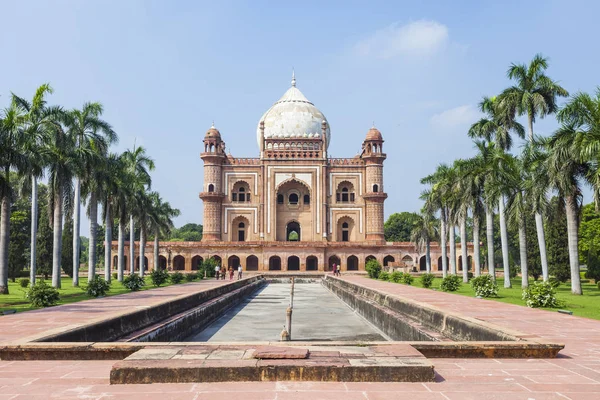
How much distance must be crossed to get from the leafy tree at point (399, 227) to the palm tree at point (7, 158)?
4884 cm

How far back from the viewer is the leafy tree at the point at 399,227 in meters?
62.4

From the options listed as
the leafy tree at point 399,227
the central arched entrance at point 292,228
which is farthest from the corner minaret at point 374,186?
the leafy tree at point 399,227

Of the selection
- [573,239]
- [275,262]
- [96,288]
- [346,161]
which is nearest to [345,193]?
[346,161]

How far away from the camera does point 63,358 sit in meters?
5.37

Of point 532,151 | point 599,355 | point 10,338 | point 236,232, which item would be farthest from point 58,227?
point 236,232

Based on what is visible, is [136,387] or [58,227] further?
[58,227]

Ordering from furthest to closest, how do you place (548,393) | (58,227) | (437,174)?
(437,174), (58,227), (548,393)

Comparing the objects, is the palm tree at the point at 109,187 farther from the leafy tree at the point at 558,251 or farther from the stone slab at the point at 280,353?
the leafy tree at the point at 558,251

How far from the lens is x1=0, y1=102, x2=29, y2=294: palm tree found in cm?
1594

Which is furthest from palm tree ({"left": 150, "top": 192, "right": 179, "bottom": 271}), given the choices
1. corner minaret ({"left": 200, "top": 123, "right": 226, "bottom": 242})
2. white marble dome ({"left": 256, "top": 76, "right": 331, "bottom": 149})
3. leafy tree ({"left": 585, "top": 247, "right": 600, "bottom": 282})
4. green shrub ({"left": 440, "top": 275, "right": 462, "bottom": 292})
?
leafy tree ({"left": 585, "top": 247, "right": 600, "bottom": 282})

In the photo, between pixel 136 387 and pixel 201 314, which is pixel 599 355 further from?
pixel 201 314

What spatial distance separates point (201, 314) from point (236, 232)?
1261 inches

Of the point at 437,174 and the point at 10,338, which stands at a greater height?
the point at 437,174

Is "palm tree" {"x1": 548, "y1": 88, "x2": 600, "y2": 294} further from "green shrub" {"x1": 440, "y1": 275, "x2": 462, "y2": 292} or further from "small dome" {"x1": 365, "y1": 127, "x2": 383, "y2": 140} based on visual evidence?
"small dome" {"x1": 365, "y1": 127, "x2": 383, "y2": 140}
